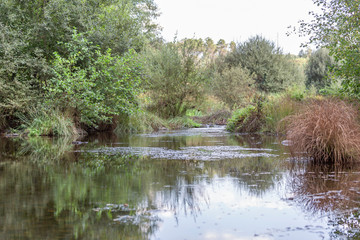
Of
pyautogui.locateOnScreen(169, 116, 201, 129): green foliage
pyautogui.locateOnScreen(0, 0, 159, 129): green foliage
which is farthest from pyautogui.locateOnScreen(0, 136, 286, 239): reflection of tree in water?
pyautogui.locateOnScreen(169, 116, 201, 129): green foliage

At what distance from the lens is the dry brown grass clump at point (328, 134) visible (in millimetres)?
6055

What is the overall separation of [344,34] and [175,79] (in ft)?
36.2

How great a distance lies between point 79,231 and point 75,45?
1192cm

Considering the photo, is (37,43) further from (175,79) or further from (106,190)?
(106,190)

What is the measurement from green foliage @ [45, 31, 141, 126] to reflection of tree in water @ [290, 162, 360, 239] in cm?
904

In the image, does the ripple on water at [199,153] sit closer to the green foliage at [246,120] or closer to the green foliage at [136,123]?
the green foliage at [246,120]

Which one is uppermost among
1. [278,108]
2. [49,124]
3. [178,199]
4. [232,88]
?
[232,88]

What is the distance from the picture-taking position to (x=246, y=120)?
15.1 m

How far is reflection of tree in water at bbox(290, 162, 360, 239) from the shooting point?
3.04 metres

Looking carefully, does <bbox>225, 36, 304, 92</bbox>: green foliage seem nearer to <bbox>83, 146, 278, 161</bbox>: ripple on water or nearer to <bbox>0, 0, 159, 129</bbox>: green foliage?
<bbox>0, 0, 159, 129</bbox>: green foliage

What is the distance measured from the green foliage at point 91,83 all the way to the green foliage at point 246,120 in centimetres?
433

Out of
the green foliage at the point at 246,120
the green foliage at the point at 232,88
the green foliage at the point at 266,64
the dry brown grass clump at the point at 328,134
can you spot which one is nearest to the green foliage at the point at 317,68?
the green foliage at the point at 266,64

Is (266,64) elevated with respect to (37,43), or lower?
elevated

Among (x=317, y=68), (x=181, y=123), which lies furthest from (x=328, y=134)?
(x=317, y=68)
